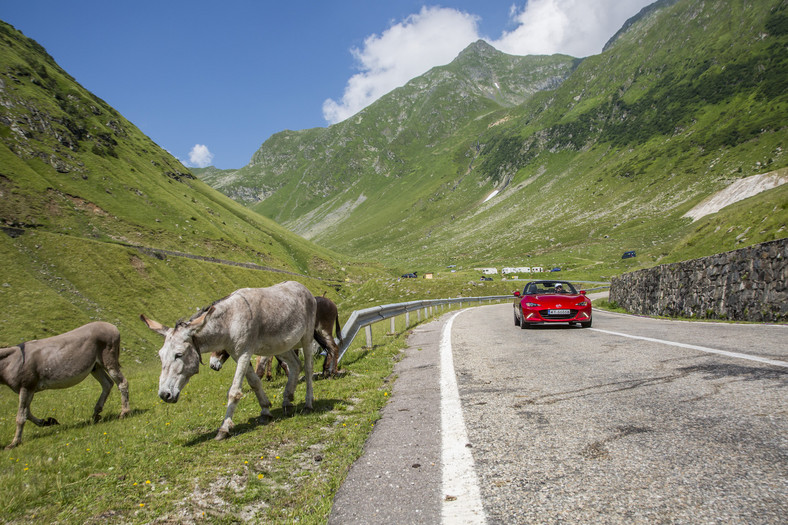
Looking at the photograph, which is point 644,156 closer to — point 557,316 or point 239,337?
point 557,316

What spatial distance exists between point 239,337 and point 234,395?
726 mm

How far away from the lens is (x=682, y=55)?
16138 centimetres

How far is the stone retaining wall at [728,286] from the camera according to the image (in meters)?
11.9

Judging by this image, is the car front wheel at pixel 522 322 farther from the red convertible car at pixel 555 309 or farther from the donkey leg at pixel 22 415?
→ the donkey leg at pixel 22 415

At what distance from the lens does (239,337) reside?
17.3 feet

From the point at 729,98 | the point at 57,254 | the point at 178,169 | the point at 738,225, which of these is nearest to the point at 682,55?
the point at 729,98

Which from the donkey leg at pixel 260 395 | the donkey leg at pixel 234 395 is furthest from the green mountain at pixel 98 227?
the donkey leg at pixel 234 395

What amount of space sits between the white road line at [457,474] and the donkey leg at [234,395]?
103 inches

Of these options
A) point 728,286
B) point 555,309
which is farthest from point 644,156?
point 555,309

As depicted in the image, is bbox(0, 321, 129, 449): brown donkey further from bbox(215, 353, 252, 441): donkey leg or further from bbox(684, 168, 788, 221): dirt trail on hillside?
bbox(684, 168, 788, 221): dirt trail on hillside

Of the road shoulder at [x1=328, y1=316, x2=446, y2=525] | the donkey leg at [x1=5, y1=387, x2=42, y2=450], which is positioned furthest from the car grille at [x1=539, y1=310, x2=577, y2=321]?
the donkey leg at [x1=5, y1=387, x2=42, y2=450]

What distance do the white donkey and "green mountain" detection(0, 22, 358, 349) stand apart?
42.0m

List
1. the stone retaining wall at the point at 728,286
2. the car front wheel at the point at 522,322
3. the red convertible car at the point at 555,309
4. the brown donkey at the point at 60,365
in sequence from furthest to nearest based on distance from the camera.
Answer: the car front wheel at the point at 522,322
the red convertible car at the point at 555,309
the stone retaining wall at the point at 728,286
the brown donkey at the point at 60,365

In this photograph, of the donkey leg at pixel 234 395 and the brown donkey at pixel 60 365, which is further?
the brown donkey at pixel 60 365
